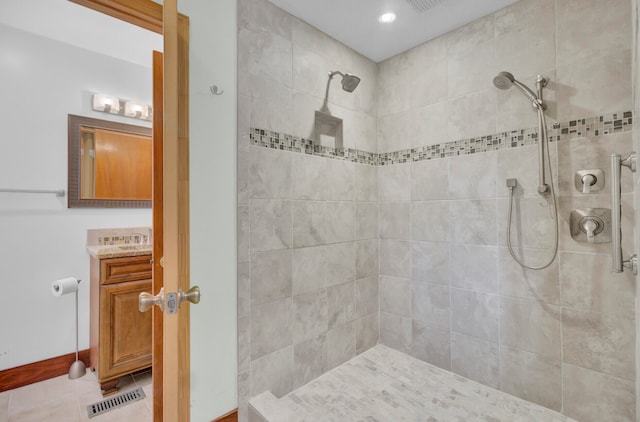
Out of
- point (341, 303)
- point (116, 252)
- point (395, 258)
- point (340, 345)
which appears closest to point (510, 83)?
point (395, 258)

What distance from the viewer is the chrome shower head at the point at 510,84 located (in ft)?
4.83

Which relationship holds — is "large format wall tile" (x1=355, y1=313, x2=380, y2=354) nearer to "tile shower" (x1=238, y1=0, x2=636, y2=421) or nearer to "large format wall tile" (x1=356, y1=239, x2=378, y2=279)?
"tile shower" (x1=238, y1=0, x2=636, y2=421)

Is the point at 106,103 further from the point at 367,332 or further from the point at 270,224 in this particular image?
the point at 367,332

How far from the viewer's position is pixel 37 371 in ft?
6.76

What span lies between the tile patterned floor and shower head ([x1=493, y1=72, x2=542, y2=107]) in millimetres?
2732

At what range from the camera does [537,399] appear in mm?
1563

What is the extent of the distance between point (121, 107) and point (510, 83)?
2897 mm

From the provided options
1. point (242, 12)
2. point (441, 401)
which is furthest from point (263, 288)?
point (242, 12)

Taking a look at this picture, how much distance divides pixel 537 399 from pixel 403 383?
70 cm

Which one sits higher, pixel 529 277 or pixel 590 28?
pixel 590 28

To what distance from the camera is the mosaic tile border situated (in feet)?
4.51

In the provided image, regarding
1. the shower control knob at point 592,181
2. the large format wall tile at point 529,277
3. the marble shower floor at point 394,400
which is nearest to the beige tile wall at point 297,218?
the marble shower floor at point 394,400

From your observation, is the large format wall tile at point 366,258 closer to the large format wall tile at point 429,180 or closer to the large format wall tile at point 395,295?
the large format wall tile at point 395,295

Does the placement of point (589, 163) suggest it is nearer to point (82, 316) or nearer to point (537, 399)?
point (537, 399)
